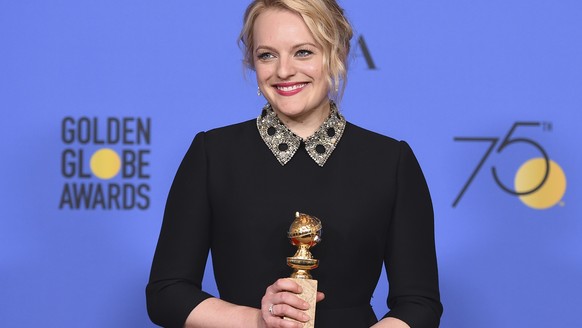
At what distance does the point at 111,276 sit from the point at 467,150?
0.91 m

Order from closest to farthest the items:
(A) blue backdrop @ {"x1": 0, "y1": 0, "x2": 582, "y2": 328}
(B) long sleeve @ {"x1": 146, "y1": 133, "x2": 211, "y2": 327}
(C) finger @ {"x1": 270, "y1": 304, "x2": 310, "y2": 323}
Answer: (C) finger @ {"x1": 270, "y1": 304, "x2": 310, "y2": 323} < (B) long sleeve @ {"x1": 146, "y1": 133, "x2": 211, "y2": 327} < (A) blue backdrop @ {"x1": 0, "y1": 0, "x2": 582, "y2": 328}

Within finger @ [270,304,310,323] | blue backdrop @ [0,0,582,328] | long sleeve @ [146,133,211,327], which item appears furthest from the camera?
blue backdrop @ [0,0,582,328]

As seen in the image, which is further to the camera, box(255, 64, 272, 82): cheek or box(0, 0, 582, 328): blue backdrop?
box(0, 0, 582, 328): blue backdrop

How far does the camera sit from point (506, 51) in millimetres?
2455

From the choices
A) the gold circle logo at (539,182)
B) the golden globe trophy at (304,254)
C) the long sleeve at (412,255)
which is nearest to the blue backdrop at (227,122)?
the gold circle logo at (539,182)

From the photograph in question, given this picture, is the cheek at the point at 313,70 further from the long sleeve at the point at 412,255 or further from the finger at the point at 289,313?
the finger at the point at 289,313

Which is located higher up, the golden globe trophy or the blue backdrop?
the blue backdrop

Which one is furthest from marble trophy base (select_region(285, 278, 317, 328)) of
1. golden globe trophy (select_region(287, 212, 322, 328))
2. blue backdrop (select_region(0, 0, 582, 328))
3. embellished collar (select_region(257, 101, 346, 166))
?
blue backdrop (select_region(0, 0, 582, 328))

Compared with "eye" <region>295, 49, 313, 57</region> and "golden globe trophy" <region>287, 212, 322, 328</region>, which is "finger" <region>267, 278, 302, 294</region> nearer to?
"golden globe trophy" <region>287, 212, 322, 328</region>

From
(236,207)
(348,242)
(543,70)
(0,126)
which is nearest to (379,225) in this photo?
(348,242)

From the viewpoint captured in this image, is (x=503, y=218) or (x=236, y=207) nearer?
(x=236, y=207)

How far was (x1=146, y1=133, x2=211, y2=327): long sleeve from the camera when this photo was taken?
55.7 inches

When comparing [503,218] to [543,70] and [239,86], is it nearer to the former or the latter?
[543,70]

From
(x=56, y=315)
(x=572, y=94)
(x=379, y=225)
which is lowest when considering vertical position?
(x=56, y=315)
